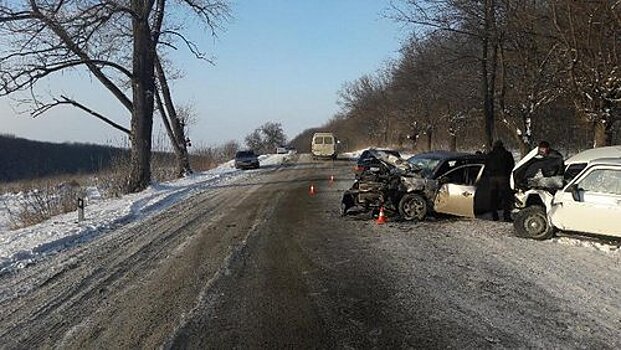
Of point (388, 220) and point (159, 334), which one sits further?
point (388, 220)

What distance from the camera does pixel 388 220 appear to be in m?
14.3

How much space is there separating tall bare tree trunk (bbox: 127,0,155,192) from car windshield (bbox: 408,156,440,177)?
13.5 meters

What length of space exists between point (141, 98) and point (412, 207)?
15544 mm

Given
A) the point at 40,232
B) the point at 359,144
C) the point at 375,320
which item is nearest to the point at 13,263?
the point at 40,232

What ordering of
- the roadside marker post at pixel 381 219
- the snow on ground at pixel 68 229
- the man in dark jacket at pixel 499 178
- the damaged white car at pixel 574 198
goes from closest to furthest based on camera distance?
the damaged white car at pixel 574 198 → the snow on ground at pixel 68 229 → the roadside marker post at pixel 381 219 → the man in dark jacket at pixel 499 178

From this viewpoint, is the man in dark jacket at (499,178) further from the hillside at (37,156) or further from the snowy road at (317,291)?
the hillside at (37,156)

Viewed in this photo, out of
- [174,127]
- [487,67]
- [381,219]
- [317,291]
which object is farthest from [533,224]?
[174,127]

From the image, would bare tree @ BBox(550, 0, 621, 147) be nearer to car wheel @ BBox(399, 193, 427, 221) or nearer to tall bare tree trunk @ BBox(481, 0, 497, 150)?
tall bare tree trunk @ BBox(481, 0, 497, 150)

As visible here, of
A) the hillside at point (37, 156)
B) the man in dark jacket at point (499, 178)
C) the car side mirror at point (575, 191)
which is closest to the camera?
the car side mirror at point (575, 191)

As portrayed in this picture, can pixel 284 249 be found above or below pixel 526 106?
below

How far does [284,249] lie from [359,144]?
78896 millimetres

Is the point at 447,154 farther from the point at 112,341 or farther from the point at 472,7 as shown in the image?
the point at 112,341

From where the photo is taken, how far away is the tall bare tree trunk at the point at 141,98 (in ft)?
85.1

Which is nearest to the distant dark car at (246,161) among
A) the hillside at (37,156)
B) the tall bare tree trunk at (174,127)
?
the tall bare tree trunk at (174,127)
